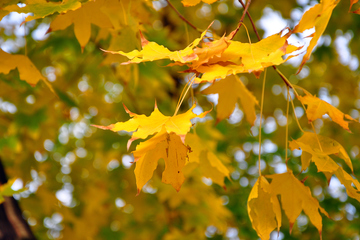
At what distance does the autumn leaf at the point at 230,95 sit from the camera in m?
0.93

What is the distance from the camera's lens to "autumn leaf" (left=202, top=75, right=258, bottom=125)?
36.7 inches

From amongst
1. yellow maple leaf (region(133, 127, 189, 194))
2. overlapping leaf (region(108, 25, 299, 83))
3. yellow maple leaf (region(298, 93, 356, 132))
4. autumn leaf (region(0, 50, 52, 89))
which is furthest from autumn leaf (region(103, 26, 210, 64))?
autumn leaf (region(0, 50, 52, 89))

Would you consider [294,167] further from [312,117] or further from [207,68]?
[207,68]

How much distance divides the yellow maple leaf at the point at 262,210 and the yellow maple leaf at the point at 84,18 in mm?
570

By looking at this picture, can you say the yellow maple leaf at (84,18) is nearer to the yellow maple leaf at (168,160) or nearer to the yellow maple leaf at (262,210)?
the yellow maple leaf at (168,160)

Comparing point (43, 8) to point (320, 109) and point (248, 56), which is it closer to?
point (248, 56)

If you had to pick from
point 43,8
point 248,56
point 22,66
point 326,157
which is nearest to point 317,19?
point 248,56

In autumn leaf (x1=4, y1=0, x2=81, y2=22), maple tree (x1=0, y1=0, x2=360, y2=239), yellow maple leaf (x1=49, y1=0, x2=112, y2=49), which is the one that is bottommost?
maple tree (x1=0, y1=0, x2=360, y2=239)

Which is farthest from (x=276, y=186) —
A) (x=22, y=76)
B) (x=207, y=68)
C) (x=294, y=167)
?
(x=294, y=167)

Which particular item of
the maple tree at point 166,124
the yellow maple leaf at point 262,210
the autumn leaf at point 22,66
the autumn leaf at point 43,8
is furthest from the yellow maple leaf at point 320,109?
the autumn leaf at point 22,66

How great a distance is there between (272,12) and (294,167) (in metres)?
1.19

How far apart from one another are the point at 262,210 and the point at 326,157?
0.17 metres

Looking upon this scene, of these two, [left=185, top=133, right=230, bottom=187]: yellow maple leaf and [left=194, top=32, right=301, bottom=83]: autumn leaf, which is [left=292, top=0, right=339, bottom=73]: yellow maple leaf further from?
[left=185, top=133, right=230, bottom=187]: yellow maple leaf

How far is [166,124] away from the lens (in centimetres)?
60
